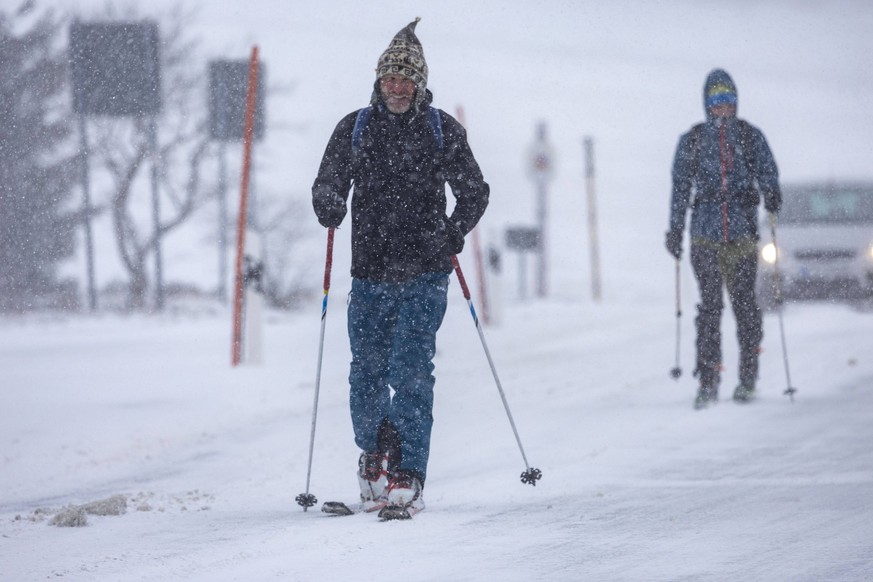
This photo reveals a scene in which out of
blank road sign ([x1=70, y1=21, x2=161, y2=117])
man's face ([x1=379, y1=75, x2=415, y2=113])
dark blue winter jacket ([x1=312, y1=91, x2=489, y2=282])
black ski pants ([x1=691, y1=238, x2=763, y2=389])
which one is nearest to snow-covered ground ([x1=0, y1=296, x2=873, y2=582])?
black ski pants ([x1=691, y1=238, x2=763, y2=389])

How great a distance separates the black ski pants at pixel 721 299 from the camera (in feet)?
26.7

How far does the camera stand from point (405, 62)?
467cm

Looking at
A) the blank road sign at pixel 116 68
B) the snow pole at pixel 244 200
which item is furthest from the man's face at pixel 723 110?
the blank road sign at pixel 116 68

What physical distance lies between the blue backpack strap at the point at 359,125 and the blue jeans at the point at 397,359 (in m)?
0.54

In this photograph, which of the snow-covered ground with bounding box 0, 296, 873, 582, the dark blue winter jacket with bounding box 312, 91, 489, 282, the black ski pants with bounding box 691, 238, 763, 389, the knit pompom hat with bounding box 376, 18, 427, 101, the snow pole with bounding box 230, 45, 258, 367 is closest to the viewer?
the snow-covered ground with bounding box 0, 296, 873, 582

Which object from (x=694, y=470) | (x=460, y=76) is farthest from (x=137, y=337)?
(x=460, y=76)

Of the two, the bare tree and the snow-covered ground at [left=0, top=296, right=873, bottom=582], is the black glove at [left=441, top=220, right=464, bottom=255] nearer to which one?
the snow-covered ground at [left=0, top=296, right=873, bottom=582]

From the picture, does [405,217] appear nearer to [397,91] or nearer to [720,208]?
[397,91]

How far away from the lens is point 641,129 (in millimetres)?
59844

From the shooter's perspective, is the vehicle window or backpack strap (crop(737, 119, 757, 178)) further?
the vehicle window

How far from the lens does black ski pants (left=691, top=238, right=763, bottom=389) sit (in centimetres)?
815

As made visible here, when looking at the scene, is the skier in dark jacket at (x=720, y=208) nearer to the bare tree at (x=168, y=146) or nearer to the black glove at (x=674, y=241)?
the black glove at (x=674, y=241)

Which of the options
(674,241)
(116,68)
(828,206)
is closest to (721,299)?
(674,241)

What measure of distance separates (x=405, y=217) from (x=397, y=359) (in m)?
0.56
